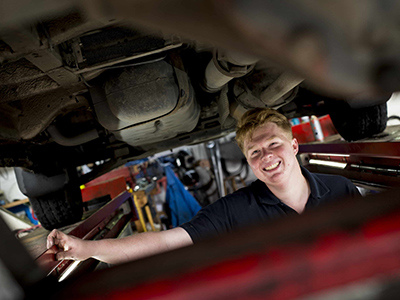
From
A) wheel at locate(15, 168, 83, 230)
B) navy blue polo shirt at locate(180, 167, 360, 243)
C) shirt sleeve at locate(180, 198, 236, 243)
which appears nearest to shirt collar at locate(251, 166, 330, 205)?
navy blue polo shirt at locate(180, 167, 360, 243)

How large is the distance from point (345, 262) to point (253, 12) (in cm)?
31

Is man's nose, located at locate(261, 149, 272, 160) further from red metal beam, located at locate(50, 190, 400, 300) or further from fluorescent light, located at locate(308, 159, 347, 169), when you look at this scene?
fluorescent light, located at locate(308, 159, 347, 169)

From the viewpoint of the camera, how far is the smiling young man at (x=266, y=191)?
146cm

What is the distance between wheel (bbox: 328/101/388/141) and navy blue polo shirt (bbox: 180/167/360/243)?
98 centimetres

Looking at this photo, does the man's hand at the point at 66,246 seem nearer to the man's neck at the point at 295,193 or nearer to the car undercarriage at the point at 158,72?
the car undercarriage at the point at 158,72

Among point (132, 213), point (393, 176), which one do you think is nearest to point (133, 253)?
point (393, 176)

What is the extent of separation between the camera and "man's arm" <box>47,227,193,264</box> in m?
1.06

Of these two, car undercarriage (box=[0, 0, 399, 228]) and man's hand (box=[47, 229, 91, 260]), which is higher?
car undercarriage (box=[0, 0, 399, 228])

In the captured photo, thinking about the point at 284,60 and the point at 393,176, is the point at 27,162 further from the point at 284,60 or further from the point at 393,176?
the point at 393,176

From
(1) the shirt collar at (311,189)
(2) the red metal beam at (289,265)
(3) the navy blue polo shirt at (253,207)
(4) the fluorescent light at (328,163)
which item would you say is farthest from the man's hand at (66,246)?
(4) the fluorescent light at (328,163)

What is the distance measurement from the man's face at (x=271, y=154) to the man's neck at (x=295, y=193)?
0.15 ft

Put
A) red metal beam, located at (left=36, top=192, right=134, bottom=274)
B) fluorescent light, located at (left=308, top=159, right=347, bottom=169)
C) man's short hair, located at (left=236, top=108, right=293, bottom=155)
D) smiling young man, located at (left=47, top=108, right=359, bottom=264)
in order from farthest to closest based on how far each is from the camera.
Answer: fluorescent light, located at (left=308, top=159, right=347, bottom=169), man's short hair, located at (left=236, top=108, right=293, bottom=155), smiling young man, located at (left=47, top=108, right=359, bottom=264), red metal beam, located at (left=36, top=192, right=134, bottom=274)

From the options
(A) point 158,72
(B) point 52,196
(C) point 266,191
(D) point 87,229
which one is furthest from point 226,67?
(B) point 52,196

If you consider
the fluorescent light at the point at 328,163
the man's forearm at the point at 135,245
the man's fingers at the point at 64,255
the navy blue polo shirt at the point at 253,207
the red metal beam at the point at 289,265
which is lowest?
the fluorescent light at the point at 328,163
